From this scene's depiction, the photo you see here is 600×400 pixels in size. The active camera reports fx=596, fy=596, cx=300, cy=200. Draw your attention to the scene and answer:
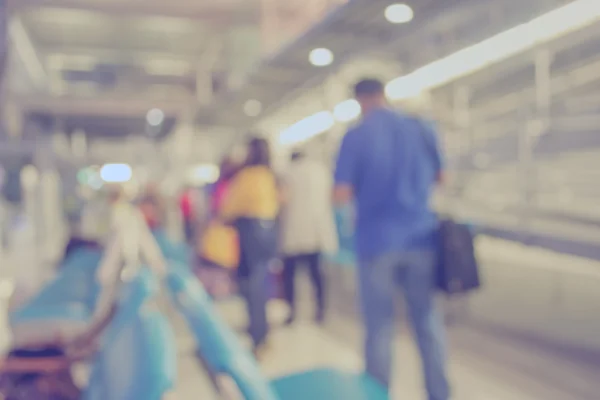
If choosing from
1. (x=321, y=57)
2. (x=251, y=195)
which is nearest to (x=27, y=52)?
(x=321, y=57)

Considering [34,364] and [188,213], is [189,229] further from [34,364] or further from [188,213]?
[34,364]

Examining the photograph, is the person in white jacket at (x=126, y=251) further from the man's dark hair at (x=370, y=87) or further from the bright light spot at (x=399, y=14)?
the bright light spot at (x=399, y=14)

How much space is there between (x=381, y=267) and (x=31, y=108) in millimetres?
8217

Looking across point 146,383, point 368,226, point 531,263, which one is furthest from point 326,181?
point 146,383

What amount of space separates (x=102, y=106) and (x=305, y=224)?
6.05m

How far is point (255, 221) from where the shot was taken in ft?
13.4

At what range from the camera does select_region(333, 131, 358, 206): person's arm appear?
2.63 metres

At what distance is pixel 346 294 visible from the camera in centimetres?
639

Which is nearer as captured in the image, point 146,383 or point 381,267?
point 146,383

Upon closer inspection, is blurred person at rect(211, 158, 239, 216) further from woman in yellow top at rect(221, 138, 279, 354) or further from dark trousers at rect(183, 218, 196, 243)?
dark trousers at rect(183, 218, 196, 243)

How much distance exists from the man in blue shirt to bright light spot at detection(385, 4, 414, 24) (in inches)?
70.3

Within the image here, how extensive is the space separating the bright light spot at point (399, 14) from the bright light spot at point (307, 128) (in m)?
2.09

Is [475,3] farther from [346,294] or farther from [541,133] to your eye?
[346,294]

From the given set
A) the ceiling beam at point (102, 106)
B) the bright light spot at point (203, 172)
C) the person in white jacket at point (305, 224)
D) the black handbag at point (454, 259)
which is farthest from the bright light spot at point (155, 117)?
the black handbag at point (454, 259)
